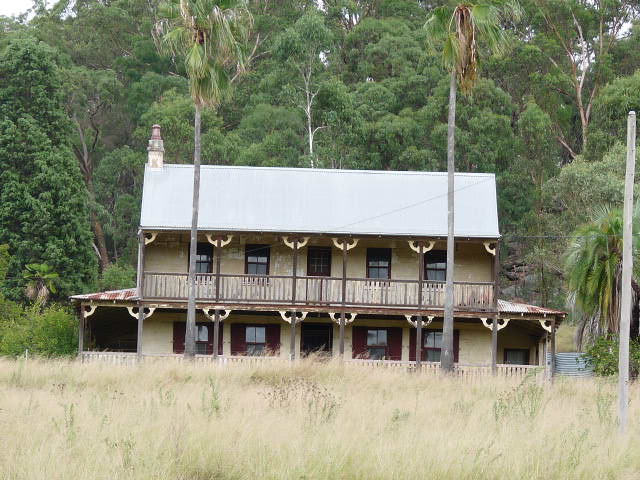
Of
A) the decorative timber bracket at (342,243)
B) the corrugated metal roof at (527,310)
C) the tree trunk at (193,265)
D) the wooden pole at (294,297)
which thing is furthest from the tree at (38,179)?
the corrugated metal roof at (527,310)

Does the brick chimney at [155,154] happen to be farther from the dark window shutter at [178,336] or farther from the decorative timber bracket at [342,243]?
the decorative timber bracket at [342,243]

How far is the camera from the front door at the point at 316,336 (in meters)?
36.3

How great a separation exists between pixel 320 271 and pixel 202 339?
464 centimetres

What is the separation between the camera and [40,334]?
34875 mm

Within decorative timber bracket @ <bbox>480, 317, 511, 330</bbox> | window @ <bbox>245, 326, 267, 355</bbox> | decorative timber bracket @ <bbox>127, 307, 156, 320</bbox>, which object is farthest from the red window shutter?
decorative timber bracket @ <bbox>480, 317, 511, 330</bbox>

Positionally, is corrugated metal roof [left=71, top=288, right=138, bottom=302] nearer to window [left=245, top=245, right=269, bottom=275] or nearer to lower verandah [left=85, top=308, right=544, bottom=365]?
lower verandah [left=85, top=308, right=544, bottom=365]

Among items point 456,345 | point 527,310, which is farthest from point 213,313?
point 527,310

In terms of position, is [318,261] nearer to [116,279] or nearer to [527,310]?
[527,310]

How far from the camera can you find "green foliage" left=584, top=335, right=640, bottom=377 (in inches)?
1165

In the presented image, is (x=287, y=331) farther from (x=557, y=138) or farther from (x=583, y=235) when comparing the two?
(x=557, y=138)

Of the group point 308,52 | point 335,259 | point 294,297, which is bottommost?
point 294,297

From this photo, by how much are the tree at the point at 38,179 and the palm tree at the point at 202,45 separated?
15.0 m

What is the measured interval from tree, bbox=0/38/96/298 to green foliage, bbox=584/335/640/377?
23.9m

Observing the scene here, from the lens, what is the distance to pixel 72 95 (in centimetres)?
5966
